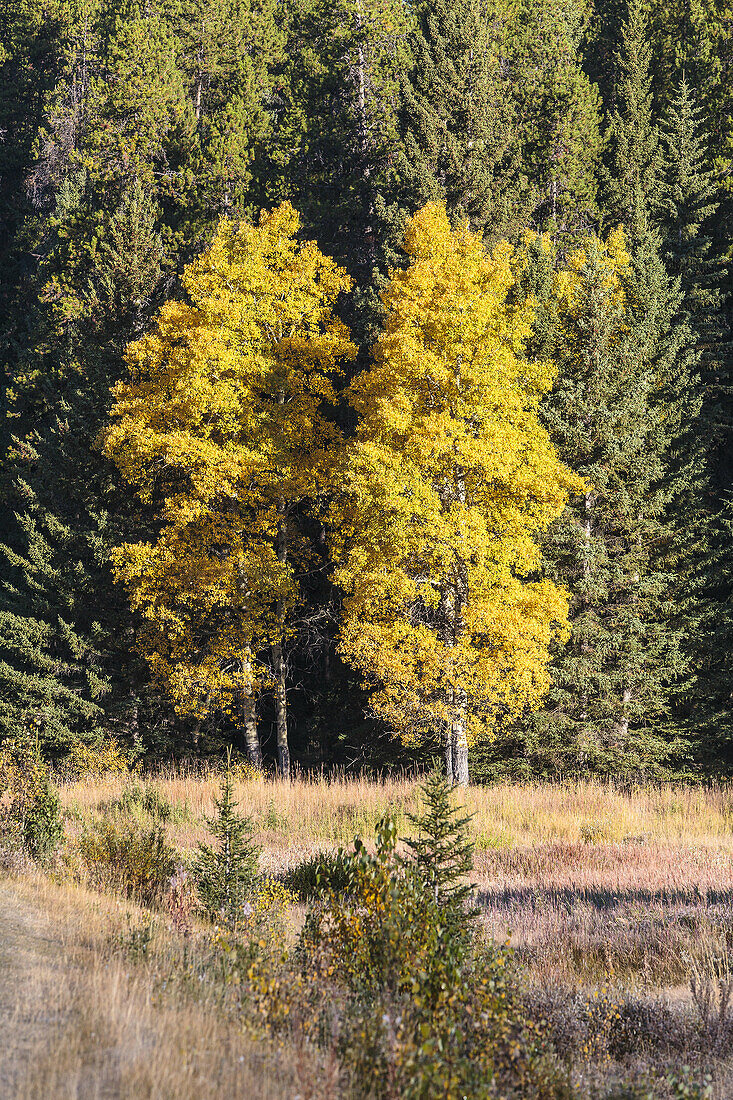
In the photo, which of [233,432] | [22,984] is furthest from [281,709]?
[22,984]

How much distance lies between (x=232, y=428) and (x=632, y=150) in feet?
58.5

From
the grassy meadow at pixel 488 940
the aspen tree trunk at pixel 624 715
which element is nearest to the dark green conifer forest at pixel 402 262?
the aspen tree trunk at pixel 624 715

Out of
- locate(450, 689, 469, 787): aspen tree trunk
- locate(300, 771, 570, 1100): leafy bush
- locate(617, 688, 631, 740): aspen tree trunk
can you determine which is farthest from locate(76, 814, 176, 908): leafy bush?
locate(617, 688, 631, 740): aspen tree trunk

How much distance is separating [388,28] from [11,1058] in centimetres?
3346

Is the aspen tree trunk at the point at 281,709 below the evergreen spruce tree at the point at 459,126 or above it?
below

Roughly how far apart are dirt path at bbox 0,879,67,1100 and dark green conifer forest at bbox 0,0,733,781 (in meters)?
12.6

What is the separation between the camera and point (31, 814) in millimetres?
10281

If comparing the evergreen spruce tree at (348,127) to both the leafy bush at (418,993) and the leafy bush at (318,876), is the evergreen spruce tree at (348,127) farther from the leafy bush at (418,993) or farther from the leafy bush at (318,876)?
the leafy bush at (418,993)

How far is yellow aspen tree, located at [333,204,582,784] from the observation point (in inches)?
681

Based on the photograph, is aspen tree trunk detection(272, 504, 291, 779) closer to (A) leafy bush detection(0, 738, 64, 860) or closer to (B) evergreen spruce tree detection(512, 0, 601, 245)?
(A) leafy bush detection(0, 738, 64, 860)

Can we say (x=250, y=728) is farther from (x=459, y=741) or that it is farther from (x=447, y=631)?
(x=447, y=631)

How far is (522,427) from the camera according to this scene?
18812 millimetres

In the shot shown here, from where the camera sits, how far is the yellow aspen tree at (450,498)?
17.3 metres

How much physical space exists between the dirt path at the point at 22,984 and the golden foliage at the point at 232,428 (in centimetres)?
1330
